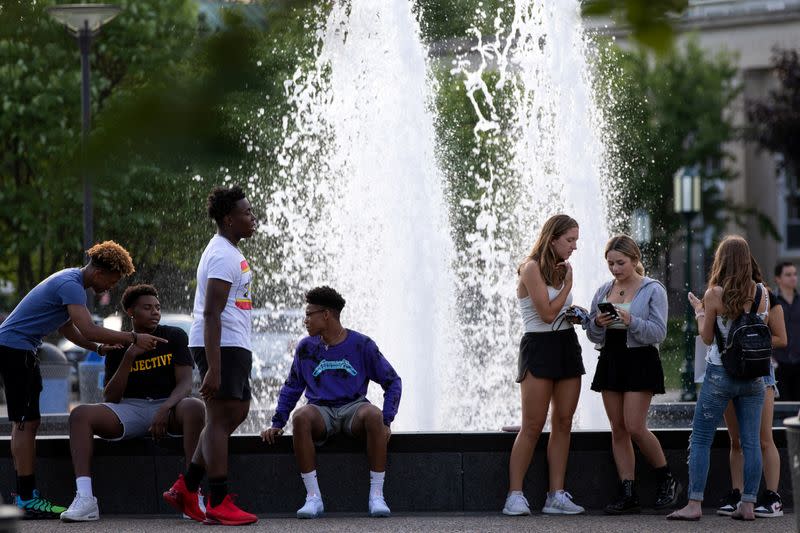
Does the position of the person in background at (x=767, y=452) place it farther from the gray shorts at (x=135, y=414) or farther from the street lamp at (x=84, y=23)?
the street lamp at (x=84, y=23)

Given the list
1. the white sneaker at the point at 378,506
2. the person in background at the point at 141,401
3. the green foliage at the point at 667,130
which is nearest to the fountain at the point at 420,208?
the person in background at the point at 141,401

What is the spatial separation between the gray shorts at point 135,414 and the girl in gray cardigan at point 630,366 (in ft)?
8.21

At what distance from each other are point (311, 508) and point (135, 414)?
1.19 m

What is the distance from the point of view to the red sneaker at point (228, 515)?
716 cm

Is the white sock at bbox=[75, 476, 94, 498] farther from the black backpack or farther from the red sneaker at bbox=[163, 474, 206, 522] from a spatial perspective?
the black backpack

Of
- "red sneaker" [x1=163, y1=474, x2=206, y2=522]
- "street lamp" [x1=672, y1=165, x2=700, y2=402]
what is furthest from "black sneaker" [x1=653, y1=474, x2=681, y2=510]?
"street lamp" [x1=672, y1=165, x2=700, y2=402]

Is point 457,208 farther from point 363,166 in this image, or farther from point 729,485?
point 729,485

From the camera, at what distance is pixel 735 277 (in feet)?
23.5

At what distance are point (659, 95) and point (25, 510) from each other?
101ft

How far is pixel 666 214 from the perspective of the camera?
35781mm

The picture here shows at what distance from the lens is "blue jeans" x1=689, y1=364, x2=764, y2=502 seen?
7.17m

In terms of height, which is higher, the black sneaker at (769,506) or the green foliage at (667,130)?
the green foliage at (667,130)

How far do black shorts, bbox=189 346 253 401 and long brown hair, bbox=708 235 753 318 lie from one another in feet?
8.25

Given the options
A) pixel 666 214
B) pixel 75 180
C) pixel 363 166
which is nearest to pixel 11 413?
pixel 75 180
